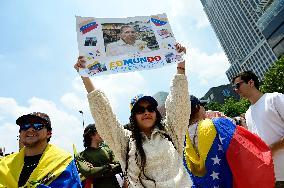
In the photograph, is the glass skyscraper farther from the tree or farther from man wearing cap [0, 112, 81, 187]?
man wearing cap [0, 112, 81, 187]

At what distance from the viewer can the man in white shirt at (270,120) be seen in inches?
139

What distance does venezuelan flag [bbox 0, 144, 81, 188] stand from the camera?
9.46 feet

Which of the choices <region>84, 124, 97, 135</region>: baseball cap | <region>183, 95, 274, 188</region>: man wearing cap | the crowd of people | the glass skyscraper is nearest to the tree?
<region>84, 124, 97, 135</region>: baseball cap

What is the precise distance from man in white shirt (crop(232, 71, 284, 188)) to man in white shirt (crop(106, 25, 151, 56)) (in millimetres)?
1705

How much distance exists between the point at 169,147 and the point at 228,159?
0.88 m

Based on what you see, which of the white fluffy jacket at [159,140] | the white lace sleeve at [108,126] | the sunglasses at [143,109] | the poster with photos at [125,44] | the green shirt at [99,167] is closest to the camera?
the white fluffy jacket at [159,140]

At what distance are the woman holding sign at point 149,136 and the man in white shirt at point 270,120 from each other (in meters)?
1.52

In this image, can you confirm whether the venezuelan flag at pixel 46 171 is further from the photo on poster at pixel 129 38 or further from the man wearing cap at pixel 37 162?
the photo on poster at pixel 129 38

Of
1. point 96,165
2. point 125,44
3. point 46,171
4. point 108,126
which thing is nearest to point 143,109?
point 108,126

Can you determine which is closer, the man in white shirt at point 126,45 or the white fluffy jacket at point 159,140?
the white fluffy jacket at point 159,140

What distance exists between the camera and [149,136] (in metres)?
2.66

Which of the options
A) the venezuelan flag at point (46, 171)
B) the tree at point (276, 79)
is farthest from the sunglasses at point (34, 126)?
the tree at point (276, 79)

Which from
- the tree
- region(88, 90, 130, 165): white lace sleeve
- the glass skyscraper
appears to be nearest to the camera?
region(88, 90, 130, 165): white lace sleeve

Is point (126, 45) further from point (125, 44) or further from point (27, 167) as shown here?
point (27, 167)
